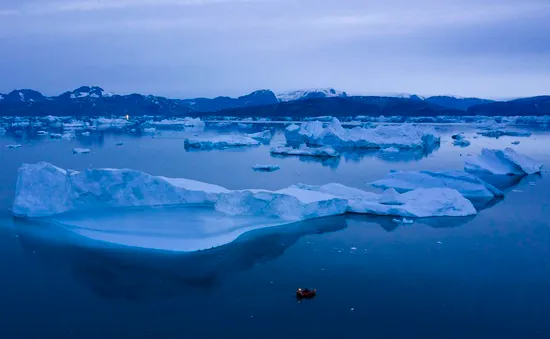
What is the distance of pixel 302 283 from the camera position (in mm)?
5164

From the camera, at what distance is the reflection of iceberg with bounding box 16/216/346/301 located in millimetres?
5082

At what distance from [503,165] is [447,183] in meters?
4.70

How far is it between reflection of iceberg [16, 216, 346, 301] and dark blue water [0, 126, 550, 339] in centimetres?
2

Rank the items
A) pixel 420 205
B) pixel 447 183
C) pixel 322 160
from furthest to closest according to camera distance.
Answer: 1. pixel 322 160
2. pixel 447 183
3. pixel 420 205

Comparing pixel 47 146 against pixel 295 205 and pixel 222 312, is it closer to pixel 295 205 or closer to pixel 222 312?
pixel 295 205

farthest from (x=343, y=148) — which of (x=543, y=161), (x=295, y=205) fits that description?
(x=295, y=205)

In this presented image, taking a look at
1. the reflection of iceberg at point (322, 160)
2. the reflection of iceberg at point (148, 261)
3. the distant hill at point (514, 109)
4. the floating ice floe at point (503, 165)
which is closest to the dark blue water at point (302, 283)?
the reflection of iceberg at point (148, 261)

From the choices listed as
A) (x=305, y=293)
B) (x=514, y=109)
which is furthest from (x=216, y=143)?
(x=514, y=109)

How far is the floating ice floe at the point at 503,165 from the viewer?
43.8 feet

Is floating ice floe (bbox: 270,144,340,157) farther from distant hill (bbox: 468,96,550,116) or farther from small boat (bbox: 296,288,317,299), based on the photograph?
distant hill (bbox: 468,96,550,116)

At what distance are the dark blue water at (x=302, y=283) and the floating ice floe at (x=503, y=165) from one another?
5.37 m

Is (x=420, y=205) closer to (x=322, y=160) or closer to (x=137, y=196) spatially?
(x=137, y=196)

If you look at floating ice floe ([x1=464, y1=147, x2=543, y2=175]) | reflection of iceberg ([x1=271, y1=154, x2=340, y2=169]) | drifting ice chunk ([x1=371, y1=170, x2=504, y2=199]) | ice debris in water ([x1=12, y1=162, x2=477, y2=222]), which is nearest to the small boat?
ice debris in water ([x1=12, y1=162, x2=477, y2=222])

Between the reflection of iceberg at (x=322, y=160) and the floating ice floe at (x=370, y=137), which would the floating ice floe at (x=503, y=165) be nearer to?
the reflection of iceberg at (x=322, y=160)
